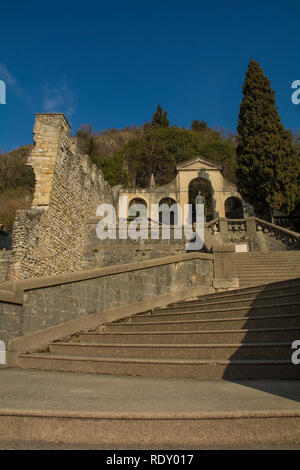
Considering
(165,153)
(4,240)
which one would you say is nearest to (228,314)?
(4,240)

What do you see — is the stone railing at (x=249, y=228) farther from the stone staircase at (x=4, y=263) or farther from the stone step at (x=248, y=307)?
the stone staircase at (x=4, y=263)

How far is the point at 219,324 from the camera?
5.32m

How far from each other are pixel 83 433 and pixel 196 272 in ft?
21.8

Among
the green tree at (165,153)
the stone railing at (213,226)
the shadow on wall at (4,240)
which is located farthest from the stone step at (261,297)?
the green tree at (165,153)

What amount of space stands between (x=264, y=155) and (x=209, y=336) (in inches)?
694

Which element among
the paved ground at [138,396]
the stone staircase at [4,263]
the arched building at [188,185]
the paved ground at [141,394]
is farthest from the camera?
the arched building at [188,185]

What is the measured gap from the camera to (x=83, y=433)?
2.33 meters

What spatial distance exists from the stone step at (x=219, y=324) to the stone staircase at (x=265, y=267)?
3.87 metres

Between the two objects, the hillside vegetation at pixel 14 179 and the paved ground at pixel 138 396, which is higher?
the hillside vegetation at pixel 14 179

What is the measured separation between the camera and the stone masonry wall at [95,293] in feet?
17.9

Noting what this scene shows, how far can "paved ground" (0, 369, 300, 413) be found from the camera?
2.52 metres

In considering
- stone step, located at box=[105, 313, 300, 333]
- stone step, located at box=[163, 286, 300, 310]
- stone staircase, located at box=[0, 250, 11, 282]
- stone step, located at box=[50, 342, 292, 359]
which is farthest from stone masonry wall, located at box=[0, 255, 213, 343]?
stone staircase, located at box=[0, 250, 11, 282]
